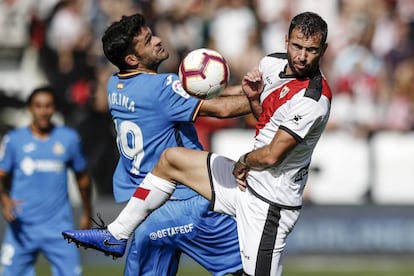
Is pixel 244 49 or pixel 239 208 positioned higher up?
pixel 244 49

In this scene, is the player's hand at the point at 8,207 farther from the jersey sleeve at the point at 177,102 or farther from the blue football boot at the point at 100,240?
the jersey sleeve at the point at 177,102

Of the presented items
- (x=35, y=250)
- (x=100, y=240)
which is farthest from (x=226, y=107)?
(x=35, y=250)

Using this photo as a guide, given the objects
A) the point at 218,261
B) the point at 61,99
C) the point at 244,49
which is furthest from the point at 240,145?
the point at 218,261

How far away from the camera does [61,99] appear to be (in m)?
16.1

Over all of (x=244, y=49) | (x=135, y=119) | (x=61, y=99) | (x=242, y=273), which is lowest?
(x=242, y=273)

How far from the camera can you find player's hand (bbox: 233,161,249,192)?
8062 mm

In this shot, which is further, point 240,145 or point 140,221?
point 240,145

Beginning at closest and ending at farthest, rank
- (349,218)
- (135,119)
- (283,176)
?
(283,176)
(135,119)
(349,218)

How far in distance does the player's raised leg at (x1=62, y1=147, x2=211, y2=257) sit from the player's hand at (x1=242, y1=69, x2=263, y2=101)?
64cm

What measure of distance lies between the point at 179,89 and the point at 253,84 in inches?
29.9

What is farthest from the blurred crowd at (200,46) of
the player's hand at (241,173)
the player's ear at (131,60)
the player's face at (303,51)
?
→ the player's face at (303,51)

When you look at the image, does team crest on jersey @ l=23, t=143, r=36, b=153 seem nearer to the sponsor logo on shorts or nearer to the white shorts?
the sponsor logo on shorts

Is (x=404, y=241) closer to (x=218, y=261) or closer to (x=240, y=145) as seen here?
(x=240, y=145)

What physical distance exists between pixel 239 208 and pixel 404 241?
335 inches
